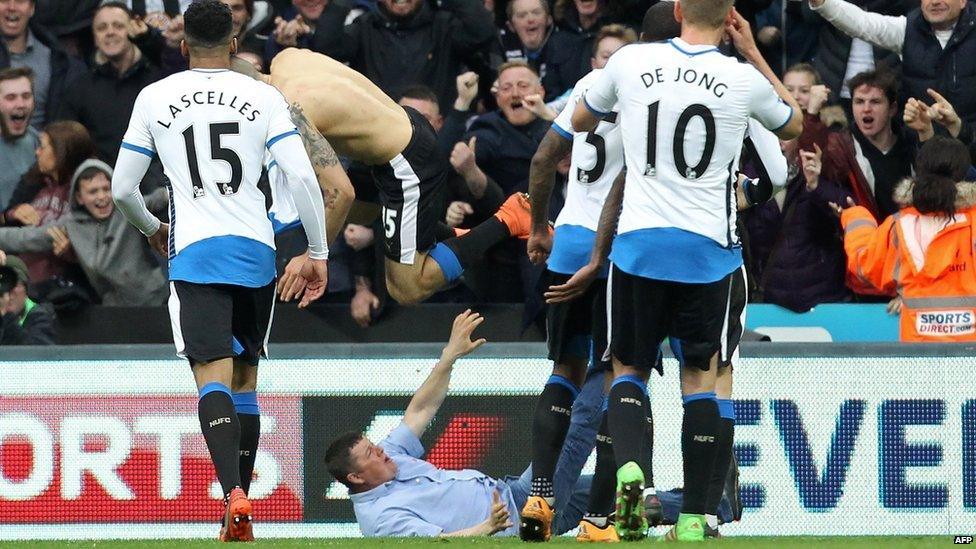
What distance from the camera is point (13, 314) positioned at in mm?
11023

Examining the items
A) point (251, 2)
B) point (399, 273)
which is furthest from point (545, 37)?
point (399, 273)

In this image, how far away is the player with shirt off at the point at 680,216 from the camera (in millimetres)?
6891

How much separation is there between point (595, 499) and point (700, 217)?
170 cm

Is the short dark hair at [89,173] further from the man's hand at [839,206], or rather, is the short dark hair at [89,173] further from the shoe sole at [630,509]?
the shoe sole at [630,509]

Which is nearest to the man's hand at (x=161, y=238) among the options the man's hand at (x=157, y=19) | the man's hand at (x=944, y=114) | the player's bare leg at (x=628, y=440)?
the player's bare leg at (x=628, y=440)

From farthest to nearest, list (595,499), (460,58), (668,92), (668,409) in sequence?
1. (460,58)
2. (668,409)
3. (595,499)
4. (668,92)

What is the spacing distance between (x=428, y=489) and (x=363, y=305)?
83.4 inches

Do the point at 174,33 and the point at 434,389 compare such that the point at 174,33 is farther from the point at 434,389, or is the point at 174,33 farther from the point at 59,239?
the point at 434,389

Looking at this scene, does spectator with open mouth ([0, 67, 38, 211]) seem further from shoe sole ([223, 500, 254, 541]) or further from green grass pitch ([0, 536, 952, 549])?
shoe sole ([223, 500, 254, 541])

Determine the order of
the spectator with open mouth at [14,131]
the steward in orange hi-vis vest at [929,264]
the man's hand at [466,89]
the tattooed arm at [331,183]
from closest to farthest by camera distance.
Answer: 1. the tattooed arm at [331,183]
2. the steward in orange hi-vis vest at [929,264]
3. the man's hand at [466,89]
4. the spectator with open mouth at [14,131]

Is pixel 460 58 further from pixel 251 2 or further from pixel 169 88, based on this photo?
pixel 169 88

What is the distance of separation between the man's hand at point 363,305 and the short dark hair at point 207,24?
12.6 ft

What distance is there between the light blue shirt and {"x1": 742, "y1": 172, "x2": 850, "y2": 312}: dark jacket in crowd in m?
2.54

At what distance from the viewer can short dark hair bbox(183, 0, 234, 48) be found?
298 inches
